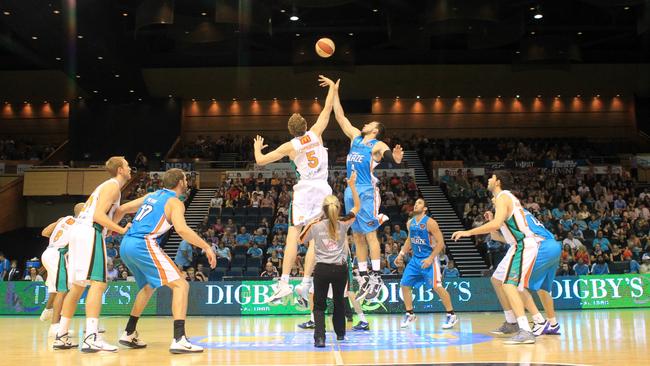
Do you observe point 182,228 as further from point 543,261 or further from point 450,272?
point 450,272

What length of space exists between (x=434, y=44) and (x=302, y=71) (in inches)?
338

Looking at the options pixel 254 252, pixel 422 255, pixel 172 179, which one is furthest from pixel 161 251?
pixel 254 252

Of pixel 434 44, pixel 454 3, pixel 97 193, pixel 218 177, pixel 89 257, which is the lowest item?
pixel 89 257

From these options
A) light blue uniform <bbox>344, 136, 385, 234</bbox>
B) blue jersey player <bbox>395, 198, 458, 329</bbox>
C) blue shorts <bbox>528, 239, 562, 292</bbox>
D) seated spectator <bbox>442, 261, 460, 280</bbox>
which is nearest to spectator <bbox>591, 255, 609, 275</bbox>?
seated spectator <bbox>442, 261, 460, 280</bbox>

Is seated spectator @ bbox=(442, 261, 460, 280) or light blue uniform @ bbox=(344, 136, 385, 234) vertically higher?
light blue uniform @ bbox=(344, 136, 385, 234)

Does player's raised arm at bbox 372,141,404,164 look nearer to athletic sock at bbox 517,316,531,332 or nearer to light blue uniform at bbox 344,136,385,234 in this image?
light blue uniform at bbox 344,136,385,234

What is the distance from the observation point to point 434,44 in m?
31.9

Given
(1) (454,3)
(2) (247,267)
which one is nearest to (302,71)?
(1) (454,3)

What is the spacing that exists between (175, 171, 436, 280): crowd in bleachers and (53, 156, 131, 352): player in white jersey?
8.48m

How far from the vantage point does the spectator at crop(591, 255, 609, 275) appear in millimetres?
16812

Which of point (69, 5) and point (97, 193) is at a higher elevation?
point (69, 5)

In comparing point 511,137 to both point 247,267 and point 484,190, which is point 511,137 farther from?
point 247,267

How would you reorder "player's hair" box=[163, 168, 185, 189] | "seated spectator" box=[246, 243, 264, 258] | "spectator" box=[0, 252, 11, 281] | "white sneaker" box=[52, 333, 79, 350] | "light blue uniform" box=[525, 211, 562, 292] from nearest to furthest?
"player's hair" box=[163, 168, 185, 189] < "white sneaker" box=[52, 333, 79, 350] < "light blue uniform" box=[525, 211, 562, 292] < "spectator" box=[0, 252, 11, 281] < "seated spectator" box=[246, 243, 264, 258]

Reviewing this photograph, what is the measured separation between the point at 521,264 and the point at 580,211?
14533 mm
